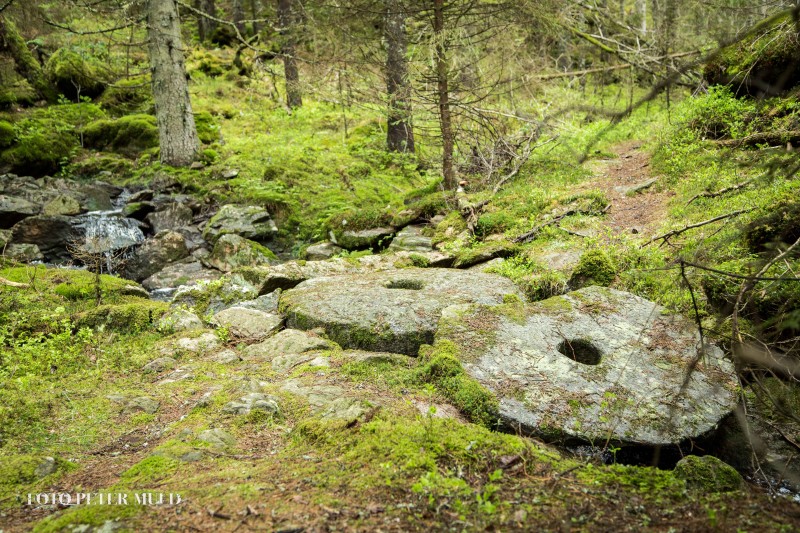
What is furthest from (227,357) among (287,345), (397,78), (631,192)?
(397,78)

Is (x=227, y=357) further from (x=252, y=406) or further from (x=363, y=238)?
(x=363, y=238)

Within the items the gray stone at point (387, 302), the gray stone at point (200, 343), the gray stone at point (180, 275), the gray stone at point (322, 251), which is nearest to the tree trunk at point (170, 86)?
the gray stone at point (180, 275)

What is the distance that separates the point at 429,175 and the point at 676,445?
9.36 m

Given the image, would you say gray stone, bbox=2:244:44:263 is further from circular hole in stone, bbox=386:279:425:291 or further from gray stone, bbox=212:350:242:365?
circular hole in stone, bbox=386:279:425:291

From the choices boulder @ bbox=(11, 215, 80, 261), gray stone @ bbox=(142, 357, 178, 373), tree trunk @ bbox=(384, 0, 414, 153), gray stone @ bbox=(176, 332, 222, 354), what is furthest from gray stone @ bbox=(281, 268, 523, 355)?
boulder @ bbox=(11, 215, 80, 261)

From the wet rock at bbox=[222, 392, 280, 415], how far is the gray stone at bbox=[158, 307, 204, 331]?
2.04 meters

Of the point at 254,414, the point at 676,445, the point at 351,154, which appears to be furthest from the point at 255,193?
the point at 676,445

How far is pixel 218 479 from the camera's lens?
2473mm

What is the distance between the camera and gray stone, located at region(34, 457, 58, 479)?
2629mm

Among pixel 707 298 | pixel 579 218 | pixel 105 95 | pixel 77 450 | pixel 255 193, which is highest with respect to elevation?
pixel 105 95

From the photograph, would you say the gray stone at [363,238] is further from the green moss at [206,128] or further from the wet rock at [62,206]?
the green moss at [206,128]

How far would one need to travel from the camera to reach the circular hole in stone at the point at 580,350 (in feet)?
12.9

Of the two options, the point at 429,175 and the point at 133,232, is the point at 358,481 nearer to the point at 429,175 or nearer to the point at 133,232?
the point at 133,232

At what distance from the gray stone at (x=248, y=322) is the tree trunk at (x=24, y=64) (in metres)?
12.6
